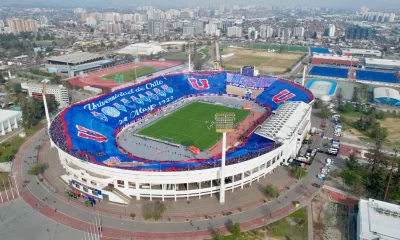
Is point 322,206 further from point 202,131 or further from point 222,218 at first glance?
point 202,131

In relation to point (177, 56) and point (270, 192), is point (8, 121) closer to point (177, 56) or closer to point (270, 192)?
point (270, 192)

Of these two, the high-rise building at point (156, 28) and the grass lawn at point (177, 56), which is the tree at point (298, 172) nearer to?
the grass lawn at point (177, 56)

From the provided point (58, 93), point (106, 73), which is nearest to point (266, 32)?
point (106, 73)

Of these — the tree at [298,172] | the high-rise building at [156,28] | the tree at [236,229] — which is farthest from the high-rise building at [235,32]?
the tree at [236,229]

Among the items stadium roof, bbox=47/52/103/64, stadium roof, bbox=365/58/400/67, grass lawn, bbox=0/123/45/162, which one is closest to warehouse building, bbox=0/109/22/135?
grass lawn, bbox=0/123/45/162

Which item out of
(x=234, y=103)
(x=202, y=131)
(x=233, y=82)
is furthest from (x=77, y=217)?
(x=233, y=82)
